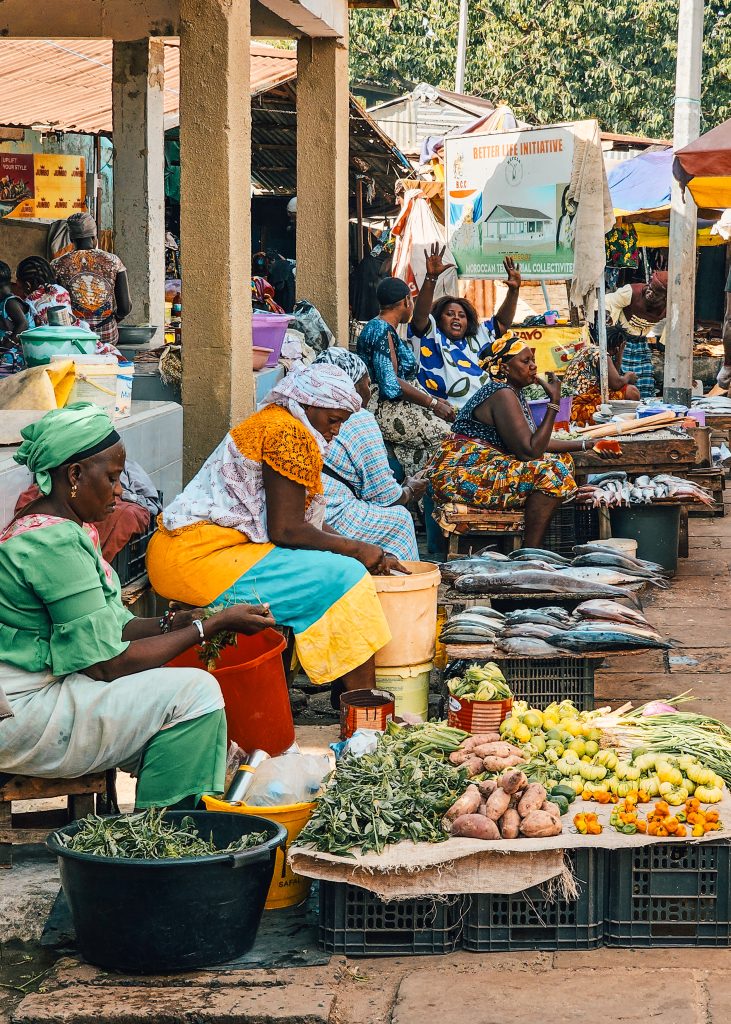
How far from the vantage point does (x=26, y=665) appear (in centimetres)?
377

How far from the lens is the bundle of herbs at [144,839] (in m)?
3.45

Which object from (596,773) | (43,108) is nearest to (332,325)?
(43,108)

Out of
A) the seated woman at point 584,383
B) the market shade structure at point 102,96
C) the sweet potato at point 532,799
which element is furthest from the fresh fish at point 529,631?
the market shade structure at point 102,96

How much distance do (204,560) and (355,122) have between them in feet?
33.4

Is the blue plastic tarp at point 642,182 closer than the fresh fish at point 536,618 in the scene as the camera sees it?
No

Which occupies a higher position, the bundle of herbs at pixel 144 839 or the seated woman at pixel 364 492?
the seated woman at pixel 364 492

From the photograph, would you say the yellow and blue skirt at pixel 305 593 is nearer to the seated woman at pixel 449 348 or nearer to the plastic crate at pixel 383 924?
the plastic crate at pixel 383 924

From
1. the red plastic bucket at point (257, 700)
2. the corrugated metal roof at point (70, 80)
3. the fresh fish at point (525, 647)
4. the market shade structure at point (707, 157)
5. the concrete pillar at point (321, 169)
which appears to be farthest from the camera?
the corrugated metal roof at point (70, 80)

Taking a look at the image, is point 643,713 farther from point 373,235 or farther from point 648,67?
point 648,67

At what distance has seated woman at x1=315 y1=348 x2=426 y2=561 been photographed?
6.18 m

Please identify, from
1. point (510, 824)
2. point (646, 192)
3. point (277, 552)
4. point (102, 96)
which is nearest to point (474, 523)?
point (277, 552)

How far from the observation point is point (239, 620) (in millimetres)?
4090

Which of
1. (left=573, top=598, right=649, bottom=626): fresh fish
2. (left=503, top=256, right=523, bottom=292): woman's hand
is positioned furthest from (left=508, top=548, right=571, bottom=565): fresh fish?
(left=503, top=256, right=523, bottom=292): woman's hand

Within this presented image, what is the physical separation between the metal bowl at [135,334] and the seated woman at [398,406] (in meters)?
1.86
